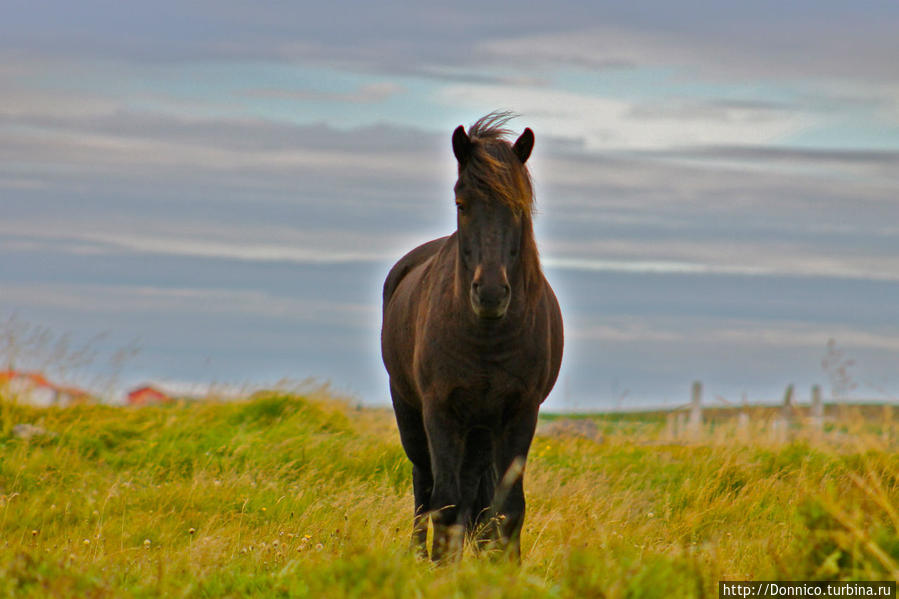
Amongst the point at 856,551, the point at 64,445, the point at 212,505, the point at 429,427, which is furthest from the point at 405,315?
the point at 64,445

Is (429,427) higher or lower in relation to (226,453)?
higher

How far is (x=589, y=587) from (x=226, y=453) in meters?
6.89

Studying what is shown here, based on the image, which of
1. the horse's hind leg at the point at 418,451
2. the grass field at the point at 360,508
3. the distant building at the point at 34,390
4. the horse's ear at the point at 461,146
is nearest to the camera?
the grass field at the point at 360,508

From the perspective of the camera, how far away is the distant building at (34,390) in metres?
11.6

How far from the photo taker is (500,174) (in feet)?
19.6

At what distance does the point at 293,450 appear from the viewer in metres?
10.3

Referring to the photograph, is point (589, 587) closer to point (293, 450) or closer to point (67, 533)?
point (67, 533)

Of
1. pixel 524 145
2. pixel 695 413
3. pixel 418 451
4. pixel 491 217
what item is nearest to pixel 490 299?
pixel 491 217

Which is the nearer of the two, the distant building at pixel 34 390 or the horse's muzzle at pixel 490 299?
the horse's muzzle at pixel 490 299

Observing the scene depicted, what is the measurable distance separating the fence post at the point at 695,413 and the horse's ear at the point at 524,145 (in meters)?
7.80

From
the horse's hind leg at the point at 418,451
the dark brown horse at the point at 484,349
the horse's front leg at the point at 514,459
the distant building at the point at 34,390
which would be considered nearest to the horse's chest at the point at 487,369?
the dark brown horse at the point at 484,349

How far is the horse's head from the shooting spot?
5691mm

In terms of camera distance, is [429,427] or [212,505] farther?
[212,505]

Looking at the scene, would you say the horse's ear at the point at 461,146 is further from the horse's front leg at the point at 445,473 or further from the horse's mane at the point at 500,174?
the horse's front leg at the point at 445,473
